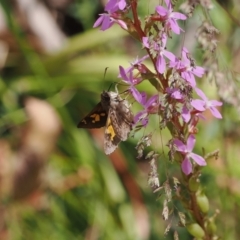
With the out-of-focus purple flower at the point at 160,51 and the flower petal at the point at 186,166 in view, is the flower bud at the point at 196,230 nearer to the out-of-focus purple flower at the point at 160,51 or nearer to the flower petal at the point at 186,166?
the flower petal at the point at 186,166

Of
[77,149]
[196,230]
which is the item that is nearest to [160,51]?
[196,230]

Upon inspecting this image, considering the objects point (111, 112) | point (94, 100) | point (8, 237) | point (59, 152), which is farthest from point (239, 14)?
point (111, 112)

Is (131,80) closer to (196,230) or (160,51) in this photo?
(160,51)

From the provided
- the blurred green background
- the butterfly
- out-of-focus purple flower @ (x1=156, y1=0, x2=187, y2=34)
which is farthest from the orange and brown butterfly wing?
the blurred green background

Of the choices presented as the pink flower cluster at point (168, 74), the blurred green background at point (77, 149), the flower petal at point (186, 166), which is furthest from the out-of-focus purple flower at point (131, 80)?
the blurred green background at point (77, 149)

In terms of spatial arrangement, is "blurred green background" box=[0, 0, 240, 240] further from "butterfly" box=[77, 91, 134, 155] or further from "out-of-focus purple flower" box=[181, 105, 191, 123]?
"out-of-focus purple flower" box=[181, 105, 191, 123]

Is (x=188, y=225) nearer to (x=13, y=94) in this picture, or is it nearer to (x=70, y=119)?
(x=70, y=119)
